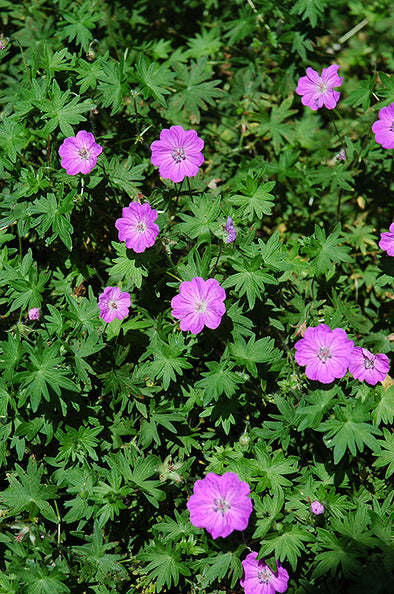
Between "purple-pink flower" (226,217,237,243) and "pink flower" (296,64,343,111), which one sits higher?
"pink flower" (296,64,343,111)

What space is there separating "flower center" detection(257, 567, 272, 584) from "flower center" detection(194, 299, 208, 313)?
1.64 metres

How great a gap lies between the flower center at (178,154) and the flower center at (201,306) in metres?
0.99

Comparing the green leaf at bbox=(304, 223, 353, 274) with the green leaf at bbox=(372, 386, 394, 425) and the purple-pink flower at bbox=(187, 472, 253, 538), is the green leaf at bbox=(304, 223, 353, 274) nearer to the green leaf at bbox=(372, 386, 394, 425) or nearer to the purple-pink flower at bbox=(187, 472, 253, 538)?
the green leaf at bbox=(372, 386, 394, 425)

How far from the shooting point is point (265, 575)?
11.0ft

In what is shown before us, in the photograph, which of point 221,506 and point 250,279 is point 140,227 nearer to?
point 250,279

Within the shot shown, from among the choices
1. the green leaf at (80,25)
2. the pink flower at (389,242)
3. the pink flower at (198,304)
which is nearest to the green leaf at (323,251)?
the pink flower at (389,242)

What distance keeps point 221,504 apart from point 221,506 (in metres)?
0.01

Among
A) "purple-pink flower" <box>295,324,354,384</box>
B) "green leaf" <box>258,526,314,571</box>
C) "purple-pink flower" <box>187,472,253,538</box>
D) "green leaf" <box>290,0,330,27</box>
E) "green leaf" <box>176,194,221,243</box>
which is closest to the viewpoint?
"purple-pink flower" <box>187,472,253,538</box>

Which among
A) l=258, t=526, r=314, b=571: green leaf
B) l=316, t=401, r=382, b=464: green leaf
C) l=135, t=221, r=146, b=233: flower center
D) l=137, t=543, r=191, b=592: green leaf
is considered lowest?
l=137, t=543, r=191, b=592: green leaf

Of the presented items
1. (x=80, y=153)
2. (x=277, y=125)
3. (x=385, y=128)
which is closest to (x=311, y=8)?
(x=277, y=125)

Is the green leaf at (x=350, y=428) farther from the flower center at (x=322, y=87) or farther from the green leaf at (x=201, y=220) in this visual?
the flower center at (x=322, y=87)

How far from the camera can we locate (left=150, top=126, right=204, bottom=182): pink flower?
368cm

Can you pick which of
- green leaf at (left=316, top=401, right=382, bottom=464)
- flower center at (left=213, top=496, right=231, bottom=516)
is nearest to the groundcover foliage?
green leaf at (left=316, top=401, right=382, bottom=464)

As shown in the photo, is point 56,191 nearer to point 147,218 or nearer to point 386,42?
point 147,218
